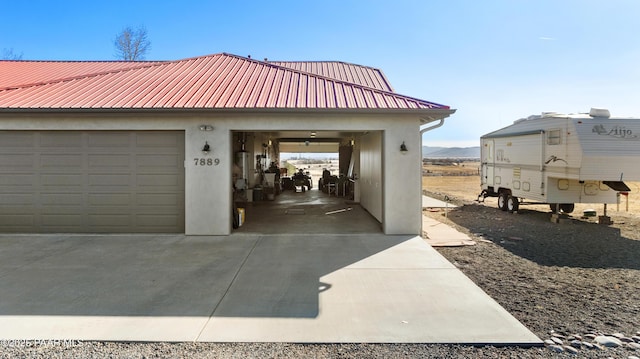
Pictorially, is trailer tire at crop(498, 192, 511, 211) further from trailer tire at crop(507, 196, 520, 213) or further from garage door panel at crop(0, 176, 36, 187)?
garage door panel at crop(0, 176, 36, 187)

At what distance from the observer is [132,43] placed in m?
26.7

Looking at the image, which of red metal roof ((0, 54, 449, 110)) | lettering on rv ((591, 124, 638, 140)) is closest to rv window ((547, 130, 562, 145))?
lettering on rv ((591, 124, 638, 140))

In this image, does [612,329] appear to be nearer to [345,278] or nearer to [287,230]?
[345,278]

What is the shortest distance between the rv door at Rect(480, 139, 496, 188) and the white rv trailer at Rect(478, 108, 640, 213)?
54 centimetres

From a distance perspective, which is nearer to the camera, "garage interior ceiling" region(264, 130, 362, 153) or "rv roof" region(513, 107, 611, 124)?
"rv roof" region(513, 107, 611, 124)

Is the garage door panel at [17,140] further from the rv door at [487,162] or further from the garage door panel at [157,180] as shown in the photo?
the rv door at [487,162]

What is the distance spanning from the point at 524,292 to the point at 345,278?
2361 millimetres

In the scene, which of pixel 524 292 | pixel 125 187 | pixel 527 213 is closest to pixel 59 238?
pixel 125 187

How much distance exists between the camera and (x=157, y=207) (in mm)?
8148

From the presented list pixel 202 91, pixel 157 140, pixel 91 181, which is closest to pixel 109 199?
pixel 91 181

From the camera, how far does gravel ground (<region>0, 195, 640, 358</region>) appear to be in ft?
10.3

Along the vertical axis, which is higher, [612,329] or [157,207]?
[157,207]

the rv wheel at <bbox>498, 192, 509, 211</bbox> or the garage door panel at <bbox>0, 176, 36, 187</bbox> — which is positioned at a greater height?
the garage door panel at <bbox>0, 176, 36, 187</bbox>

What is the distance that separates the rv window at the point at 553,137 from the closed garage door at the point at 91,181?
10034 mm
